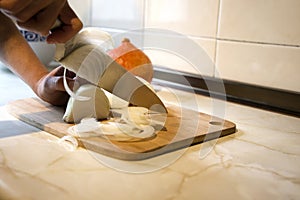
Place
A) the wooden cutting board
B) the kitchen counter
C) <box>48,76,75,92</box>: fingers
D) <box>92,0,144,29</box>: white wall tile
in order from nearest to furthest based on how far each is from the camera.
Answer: the kitchen counter, the wooden cutting board, <box>48,76,75,92</box>: fingers, <box>92,0,144,29</box>: white wall tile

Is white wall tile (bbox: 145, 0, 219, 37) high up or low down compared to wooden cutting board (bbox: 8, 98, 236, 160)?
up

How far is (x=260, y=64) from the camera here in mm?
782

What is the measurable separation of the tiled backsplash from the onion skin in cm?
14

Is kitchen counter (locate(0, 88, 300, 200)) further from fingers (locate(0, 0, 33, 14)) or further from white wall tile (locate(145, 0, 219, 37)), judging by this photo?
white wall tile (locate(145, 0, 219, 37))

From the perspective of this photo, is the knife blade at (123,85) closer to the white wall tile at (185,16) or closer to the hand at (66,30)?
the hand at (66,30)

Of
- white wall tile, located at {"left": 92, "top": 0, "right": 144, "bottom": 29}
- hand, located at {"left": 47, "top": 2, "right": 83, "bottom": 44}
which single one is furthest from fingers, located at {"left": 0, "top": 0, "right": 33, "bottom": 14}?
white wall tile, located at {"left": 92, "top": 0, "right": 144, "bottom": 29}

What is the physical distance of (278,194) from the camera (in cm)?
42

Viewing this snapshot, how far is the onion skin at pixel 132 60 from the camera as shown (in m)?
0.81

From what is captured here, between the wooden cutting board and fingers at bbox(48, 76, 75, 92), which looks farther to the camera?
fingers at bbox(48, 76, 75, 92)

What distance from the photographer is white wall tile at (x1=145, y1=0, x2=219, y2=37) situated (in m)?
0.86

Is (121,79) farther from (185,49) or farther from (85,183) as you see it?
(185,49)

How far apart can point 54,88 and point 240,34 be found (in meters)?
0.42

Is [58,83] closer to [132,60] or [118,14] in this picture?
[132,60]

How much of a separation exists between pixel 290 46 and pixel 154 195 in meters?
0.47
